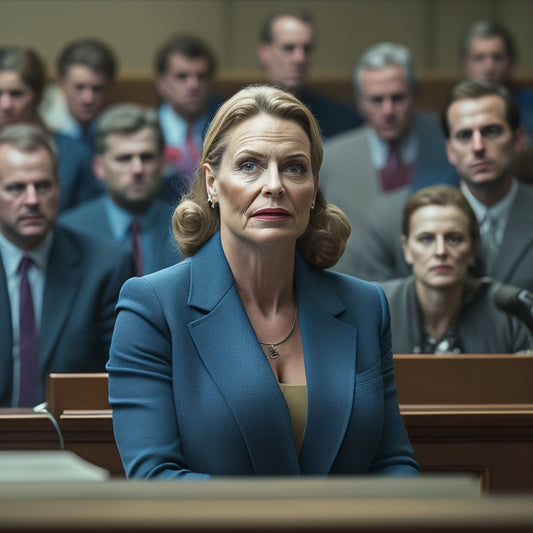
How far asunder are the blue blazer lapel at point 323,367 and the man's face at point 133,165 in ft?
6.49

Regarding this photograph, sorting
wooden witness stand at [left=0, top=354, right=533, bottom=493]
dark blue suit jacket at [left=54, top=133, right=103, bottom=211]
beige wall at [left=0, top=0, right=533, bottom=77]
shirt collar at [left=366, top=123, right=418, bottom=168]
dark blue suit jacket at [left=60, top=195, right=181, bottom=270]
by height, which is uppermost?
beige wall at [left=0, top=0, right=533, bottom=77]

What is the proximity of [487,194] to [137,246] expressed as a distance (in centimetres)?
128

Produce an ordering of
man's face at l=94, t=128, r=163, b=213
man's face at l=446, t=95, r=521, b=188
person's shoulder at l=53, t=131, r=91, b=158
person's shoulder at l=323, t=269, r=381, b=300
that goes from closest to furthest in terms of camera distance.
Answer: person's shoulder at l=323, t=269, r=381, b=300 → man's face at l=446, t=95, r=521, b=188 → man's face at l=94, t=128, r=163, b=213 → person's shoulder at l=53, t=131, r=91, b=158

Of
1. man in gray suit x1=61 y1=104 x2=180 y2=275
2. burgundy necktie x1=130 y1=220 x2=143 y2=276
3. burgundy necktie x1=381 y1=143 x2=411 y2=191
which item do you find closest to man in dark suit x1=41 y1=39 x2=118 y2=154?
man in gray suit x1=61 y1=104 x2=180 y2=275

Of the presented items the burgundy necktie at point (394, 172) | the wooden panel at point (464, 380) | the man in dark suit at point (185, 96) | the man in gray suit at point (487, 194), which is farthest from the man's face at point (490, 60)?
the wooden panel at point (464, 380)

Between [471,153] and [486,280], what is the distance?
52 centimetres

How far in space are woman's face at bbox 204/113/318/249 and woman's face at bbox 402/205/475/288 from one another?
3.92 ft

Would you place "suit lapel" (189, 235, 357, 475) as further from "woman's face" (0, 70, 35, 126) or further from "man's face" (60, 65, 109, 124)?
"man's face" (60, 65, 109, 124)

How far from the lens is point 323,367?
6.25 ft

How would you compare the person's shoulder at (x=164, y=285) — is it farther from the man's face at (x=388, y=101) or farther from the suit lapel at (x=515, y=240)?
the man's face at (x=388, y=101)

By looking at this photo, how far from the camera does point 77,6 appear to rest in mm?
7328

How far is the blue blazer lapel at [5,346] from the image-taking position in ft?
10.3

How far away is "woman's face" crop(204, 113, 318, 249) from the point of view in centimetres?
187

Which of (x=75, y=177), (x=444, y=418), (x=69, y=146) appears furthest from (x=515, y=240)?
(x=69, y=146)
